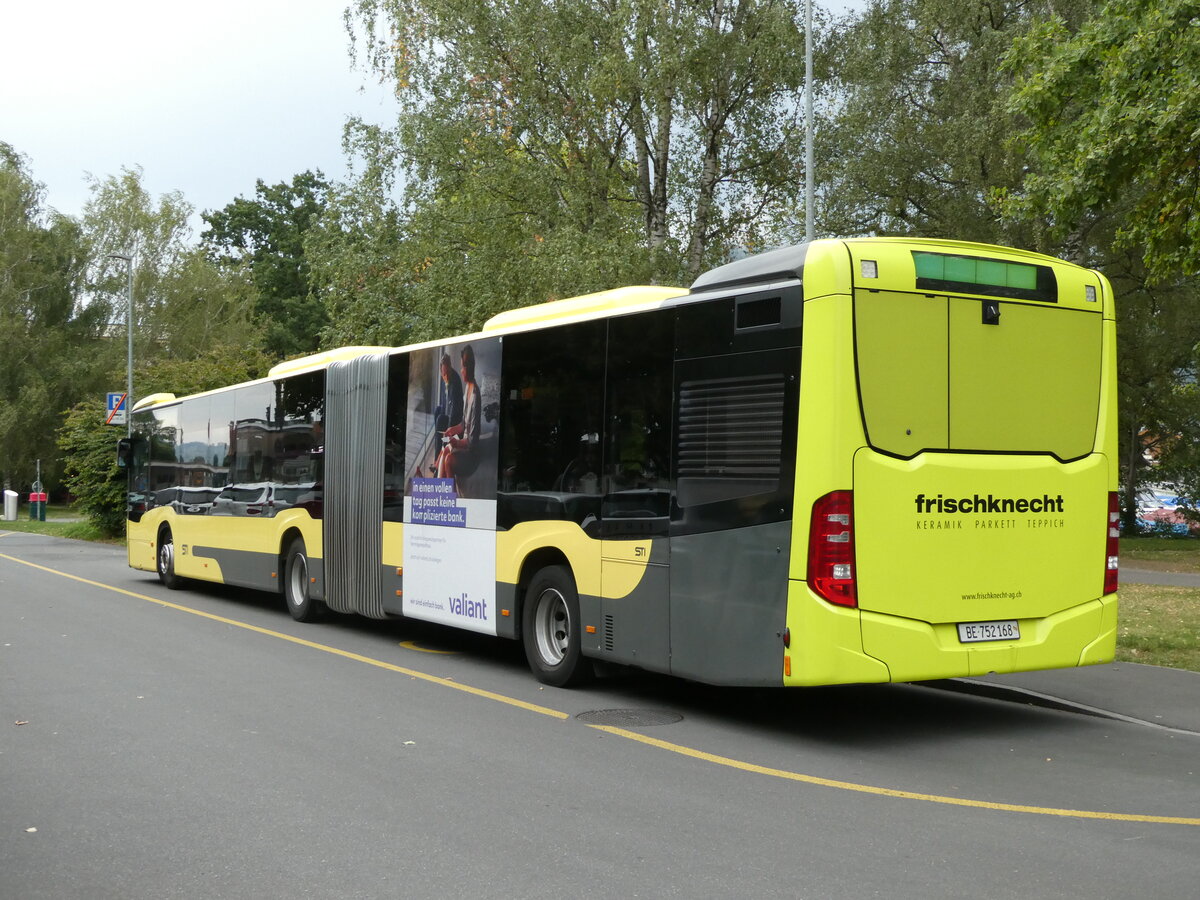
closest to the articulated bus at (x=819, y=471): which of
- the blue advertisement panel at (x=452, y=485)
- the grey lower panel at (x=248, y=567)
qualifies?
the blue advertisement panel at (x=452, y=485)

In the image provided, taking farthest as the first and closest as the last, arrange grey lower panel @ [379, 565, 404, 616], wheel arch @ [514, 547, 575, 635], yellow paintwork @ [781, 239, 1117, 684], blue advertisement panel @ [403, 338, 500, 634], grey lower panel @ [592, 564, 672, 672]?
grey lower panel @ [379, 565, 404, 616]
blue advertisement panel @ [403, 338, 500, 634]
wheel arch @ [514, 547, 575, 635]
grey lower panel @ [592, 564, 672, 672]
yellow paintwork @ [781, 239, 1117, 684]

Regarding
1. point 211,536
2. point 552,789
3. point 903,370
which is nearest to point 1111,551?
point 903,370

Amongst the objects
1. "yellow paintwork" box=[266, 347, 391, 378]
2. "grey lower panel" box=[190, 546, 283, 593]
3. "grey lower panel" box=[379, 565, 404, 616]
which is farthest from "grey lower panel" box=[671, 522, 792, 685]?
"grey lower panel" box=[190, 546, 283, 593]

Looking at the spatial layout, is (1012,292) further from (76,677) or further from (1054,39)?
(1054,39)

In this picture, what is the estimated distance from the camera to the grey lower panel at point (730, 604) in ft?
26.1

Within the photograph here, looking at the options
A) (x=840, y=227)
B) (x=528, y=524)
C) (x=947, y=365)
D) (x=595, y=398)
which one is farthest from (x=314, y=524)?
(x=840, y=227)

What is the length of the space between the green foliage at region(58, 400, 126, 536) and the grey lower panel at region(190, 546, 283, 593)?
1746cm

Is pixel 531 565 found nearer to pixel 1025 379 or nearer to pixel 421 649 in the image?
pixel 421 649

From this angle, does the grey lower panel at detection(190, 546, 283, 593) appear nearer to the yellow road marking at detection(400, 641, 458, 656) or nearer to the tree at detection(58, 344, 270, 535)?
the yellow road marking at detection(400, 641, 458, 656)

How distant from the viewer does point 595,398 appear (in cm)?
995

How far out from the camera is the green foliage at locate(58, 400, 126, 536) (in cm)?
3428

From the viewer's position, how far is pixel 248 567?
55.2 ft

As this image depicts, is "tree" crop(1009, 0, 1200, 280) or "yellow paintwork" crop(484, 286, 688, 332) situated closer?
"yellow paintwork" crop(484, 286, 688, 332)

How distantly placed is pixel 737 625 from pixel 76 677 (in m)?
5.90
